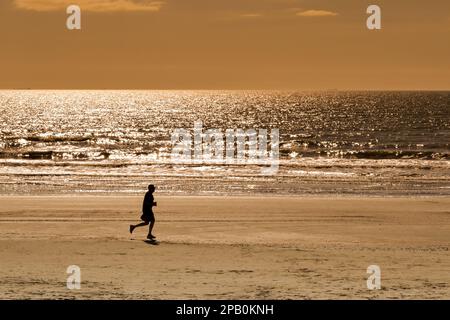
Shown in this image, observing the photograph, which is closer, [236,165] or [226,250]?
[226,250]

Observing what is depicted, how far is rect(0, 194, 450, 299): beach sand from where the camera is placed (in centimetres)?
1470

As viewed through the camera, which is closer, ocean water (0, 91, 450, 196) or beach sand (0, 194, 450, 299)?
beach sand (0, 194, 450, 299)

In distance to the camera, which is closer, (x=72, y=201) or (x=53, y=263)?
(x=53, y=263)

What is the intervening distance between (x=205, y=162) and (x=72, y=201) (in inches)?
1136

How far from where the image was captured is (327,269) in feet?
55.2

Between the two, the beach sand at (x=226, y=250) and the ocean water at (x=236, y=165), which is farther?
the ocean water at (x=236, y=165)

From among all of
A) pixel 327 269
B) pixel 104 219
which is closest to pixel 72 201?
pixel 104 219

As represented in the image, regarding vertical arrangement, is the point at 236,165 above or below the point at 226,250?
below

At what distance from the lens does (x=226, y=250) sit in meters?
19.4

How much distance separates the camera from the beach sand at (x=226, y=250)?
1470 cm
